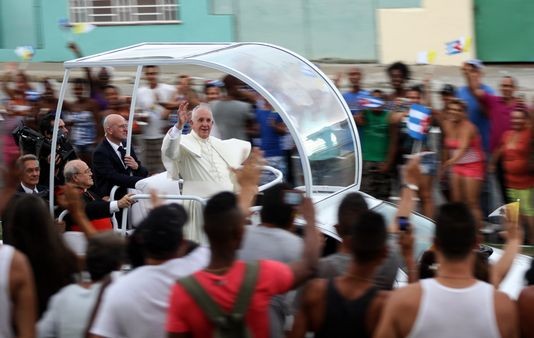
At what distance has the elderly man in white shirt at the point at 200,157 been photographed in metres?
8.35

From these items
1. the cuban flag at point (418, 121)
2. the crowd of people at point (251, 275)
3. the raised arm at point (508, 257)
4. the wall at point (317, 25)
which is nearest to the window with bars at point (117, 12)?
the wall at point (317, 25)

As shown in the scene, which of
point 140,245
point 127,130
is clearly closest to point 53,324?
point 140,245

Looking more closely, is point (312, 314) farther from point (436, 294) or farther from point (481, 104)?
point (481, 104)

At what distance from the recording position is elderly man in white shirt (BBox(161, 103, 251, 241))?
8349mm

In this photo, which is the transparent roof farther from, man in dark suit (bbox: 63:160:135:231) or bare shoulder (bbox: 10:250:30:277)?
bare shoulder (bbox: 10:250:30:277)

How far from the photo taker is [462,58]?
58.2 ft

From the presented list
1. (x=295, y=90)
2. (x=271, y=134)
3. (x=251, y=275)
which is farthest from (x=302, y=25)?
(x=251, y=275)

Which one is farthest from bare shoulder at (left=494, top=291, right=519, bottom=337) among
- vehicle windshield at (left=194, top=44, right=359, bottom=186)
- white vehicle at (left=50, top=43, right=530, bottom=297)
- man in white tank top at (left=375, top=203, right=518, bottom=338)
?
vehicle windshield at (left=194, top=44, right=359, bottom=186)

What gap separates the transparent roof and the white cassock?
593mm

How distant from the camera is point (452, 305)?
14.7ft

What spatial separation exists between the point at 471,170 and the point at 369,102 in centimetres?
129

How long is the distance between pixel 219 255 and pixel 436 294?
0.93 m

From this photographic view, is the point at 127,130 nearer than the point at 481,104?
Yes

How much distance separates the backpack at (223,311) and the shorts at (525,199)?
540 centimetres
